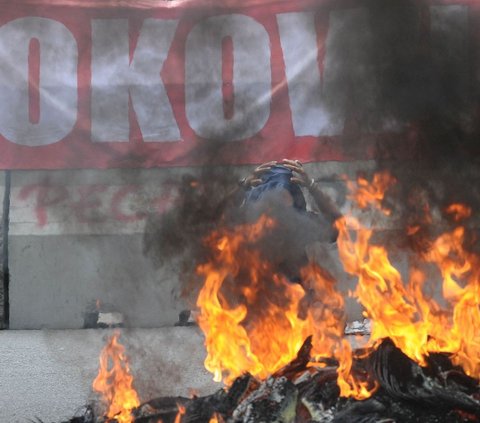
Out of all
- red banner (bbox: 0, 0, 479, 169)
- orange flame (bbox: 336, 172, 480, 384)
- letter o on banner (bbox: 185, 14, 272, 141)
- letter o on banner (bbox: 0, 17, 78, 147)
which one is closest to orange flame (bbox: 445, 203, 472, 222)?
orange flame (bbox: 336, 172, 480, 384)

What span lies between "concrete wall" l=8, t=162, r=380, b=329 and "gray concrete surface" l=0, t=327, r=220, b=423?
256 millimetres

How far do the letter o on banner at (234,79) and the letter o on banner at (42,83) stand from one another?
1.11 meters

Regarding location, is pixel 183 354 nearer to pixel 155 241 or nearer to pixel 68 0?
pixel 155 241

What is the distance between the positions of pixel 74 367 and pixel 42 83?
8.61ft

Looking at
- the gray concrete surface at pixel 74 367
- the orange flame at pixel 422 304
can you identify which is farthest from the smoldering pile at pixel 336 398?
the gray concrete surface at pixel 74 367

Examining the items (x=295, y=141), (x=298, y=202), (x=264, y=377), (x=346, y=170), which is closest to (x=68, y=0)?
(x=295, y=141)

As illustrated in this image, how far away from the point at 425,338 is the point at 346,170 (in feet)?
10.4

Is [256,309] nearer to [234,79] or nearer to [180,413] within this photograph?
[180,413]

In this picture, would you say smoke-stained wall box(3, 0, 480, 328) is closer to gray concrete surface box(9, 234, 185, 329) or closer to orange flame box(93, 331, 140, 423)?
gray concrete surface box(9, 234, 185, 329)

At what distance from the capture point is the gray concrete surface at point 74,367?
19.3ft

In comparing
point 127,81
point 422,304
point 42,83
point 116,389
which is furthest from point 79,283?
point 422,304

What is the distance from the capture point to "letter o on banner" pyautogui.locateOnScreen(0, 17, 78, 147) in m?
7.88

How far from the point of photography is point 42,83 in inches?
311

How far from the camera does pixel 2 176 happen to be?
865cm
